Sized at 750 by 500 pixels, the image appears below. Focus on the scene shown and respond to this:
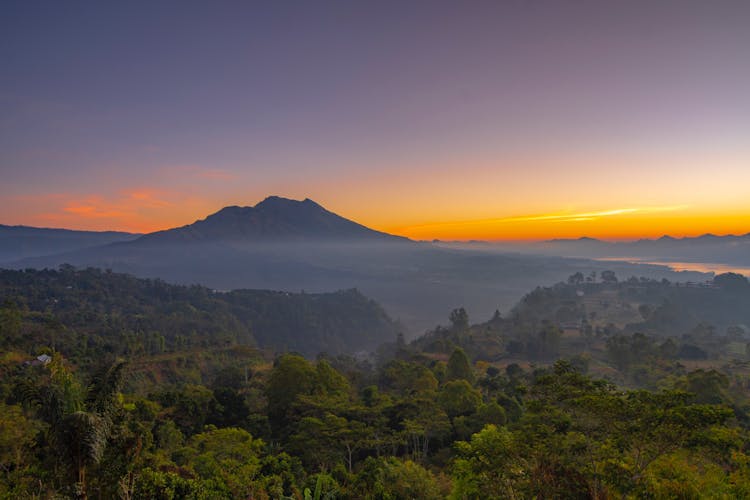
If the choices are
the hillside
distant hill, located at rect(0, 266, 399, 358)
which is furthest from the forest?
distant hill, located at rect(0, 266, 399, 358)

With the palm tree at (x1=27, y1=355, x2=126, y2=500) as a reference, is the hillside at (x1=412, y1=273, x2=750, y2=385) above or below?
below

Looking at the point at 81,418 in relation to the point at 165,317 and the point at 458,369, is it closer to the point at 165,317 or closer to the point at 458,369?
the point at 458,369

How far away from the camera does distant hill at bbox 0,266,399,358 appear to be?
4219cm

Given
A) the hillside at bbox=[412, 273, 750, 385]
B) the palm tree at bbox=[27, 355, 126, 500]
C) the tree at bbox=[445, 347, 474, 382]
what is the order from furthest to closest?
the hillside at bbox=[412, 273, 750, 385] → the tree at bbox=[445, 347, 474, 382] → the palm tree at bbox=[27, 355, 126, 500]

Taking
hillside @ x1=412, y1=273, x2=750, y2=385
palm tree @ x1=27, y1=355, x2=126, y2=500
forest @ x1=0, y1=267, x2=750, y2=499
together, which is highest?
palm tree @ x1=27, y1=355, x2=126, y2=500

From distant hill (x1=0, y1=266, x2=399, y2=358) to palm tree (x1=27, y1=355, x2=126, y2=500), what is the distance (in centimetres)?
3331

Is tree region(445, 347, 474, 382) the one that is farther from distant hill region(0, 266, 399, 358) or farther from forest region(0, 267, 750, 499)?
distant hill region(0, 266, 399, 358)

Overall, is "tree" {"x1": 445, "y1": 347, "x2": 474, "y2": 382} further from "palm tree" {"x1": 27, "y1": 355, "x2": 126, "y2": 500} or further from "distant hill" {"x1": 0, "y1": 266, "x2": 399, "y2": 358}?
"distant hill" {"x1": 0, "y1": 266, "x2": 399, "y2": 358}

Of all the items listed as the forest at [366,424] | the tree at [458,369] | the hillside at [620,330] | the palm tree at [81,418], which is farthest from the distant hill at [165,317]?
the hillside at [620,330]

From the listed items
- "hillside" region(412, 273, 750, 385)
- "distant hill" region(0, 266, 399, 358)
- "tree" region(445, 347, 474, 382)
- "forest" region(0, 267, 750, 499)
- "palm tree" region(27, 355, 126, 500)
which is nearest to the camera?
"palm tree" region(27, 355, 126, 500)

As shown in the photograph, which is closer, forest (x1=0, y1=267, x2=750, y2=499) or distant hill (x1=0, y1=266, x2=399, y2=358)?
forest (x1=0, y1=267, x2=750, y2=499)

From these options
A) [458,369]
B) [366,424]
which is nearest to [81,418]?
[366,424]

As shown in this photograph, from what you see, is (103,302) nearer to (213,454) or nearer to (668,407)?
(213,454)

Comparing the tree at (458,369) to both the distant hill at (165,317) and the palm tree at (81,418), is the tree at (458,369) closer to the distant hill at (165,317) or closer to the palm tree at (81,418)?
the palm tree at (81,418)
